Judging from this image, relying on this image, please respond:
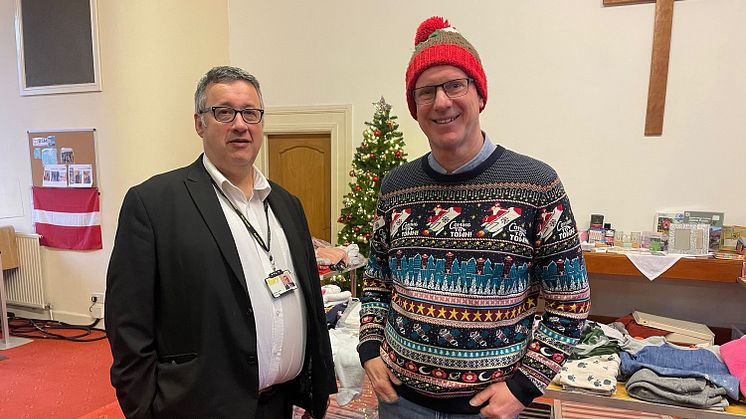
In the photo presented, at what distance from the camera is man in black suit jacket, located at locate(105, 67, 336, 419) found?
4.01 ft

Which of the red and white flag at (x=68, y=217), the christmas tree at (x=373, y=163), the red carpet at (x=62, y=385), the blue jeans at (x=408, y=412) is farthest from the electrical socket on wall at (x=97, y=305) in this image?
the blue jeans at (x=408, y=412)

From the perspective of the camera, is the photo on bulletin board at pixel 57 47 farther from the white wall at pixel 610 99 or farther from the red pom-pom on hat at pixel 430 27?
the red pom-pom on hat at pixel 430 27

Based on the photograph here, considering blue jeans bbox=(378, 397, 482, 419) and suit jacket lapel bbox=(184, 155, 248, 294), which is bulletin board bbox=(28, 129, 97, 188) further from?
blue jeans bbox=(378, 397, 482, 419)

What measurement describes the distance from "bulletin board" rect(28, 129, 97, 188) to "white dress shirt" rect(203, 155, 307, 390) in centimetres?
346

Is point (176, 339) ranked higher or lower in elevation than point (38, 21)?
lower

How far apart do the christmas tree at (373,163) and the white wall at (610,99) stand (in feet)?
1.51

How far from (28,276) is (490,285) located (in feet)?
16.5

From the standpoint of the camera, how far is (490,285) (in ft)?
3.45

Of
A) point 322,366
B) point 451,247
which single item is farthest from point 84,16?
point 451,247

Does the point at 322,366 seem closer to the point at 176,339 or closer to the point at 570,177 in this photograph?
the point at 176,339

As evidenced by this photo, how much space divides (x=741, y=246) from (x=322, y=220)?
12.5ft

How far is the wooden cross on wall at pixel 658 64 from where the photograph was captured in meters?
3.72

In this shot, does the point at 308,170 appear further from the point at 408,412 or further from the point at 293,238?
the point at 408,412

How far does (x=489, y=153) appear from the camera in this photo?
1117mm
